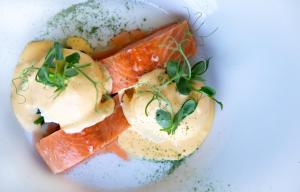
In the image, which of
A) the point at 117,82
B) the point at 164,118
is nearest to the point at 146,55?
the point at 117,82

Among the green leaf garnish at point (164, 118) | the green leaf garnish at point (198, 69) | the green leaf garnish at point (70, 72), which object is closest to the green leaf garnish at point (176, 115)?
the green leaf garnish at point (164, 118)

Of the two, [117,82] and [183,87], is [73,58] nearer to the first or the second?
[117,82]

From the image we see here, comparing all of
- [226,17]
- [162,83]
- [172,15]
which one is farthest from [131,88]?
[226,17]

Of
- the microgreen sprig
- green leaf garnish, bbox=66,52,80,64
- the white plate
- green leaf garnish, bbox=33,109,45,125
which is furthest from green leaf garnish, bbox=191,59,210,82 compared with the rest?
green leaf garnish, bbox=33,109,45,125

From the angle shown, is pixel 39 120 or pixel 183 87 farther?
pixel 39 120

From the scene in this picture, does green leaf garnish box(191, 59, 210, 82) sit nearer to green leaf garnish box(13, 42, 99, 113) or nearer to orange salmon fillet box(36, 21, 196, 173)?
orange salmon fillet box(36, 21, 196, 173)

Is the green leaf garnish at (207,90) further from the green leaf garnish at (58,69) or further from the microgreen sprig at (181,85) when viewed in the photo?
the green leaf garnish at (58,69)

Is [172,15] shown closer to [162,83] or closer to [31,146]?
[162,83]
